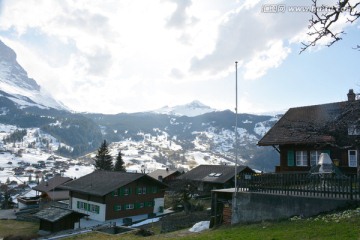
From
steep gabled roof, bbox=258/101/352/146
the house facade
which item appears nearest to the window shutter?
steep gabled roof, bbox=258/101/352/146

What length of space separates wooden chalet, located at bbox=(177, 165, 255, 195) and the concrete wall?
4510 cm

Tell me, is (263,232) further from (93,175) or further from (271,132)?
(93,175)

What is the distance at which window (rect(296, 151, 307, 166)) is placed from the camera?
3384cm

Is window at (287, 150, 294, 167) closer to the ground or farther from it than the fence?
farther from it

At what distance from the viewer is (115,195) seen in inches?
2062

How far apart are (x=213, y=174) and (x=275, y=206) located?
54614mm

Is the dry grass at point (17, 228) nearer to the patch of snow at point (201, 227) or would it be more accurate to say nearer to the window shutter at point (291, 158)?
the patch of snow at point (201, 227)

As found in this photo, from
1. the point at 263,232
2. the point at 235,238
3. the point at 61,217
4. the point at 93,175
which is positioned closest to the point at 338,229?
the point at 263,232

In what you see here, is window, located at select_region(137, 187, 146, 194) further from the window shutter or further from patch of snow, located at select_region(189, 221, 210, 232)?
patch of snow, located at select_region(189, 221, 210, 232)

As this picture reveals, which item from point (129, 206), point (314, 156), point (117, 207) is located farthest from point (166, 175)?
point (314, 156)

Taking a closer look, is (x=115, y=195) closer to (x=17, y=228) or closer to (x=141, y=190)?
(x=141, y=190)

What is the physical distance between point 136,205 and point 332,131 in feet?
146

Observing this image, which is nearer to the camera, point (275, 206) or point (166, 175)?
point (275, 206)

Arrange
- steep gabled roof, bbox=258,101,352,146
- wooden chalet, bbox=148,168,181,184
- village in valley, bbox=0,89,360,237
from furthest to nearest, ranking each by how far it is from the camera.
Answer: wooden chalet, bbox=148,168,181,184, steep gabled roof, bbox=258,101,352,146, village in valley, bbox=0,89,360,237
